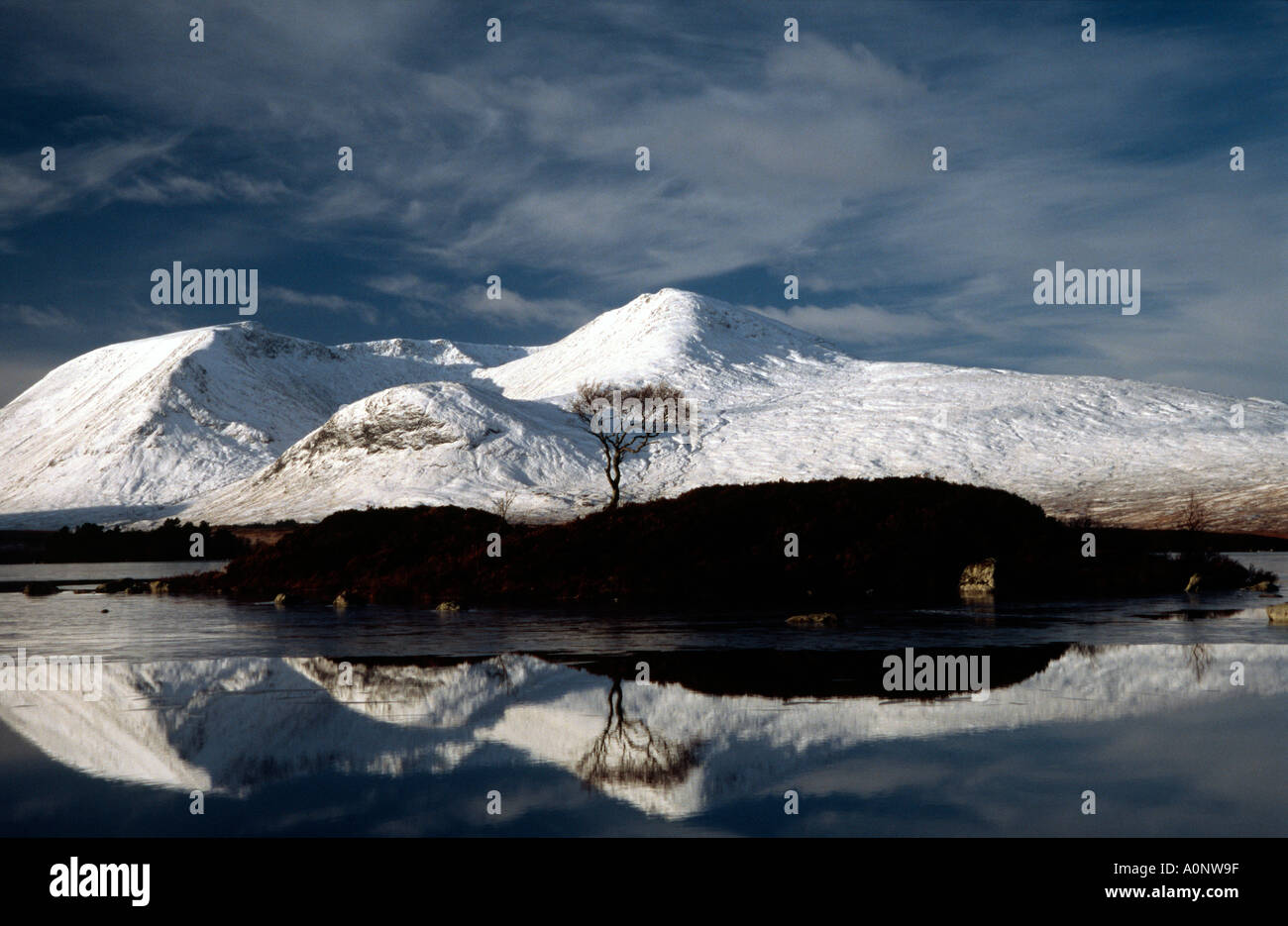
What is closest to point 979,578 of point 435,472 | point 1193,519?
point 1193,519

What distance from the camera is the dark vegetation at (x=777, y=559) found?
38.4 m

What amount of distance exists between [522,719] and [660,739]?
7.50ft

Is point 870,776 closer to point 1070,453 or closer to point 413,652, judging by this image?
point 413,652

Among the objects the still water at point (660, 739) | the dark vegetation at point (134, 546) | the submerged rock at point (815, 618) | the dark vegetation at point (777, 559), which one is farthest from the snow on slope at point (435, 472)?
the still water at point (660, 739)

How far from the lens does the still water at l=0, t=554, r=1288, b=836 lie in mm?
9891

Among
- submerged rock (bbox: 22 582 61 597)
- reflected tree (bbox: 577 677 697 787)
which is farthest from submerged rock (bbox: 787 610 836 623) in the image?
submerged rock (bbox: 22 582 61 597)

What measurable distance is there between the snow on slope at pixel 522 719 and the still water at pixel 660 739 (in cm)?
6

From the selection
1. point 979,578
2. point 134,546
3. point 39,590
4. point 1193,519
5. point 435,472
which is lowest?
point 39,590

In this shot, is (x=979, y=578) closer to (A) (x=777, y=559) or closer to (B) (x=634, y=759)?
(A) (x=777, y=559)

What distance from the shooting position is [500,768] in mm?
11680

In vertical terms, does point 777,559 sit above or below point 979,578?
above

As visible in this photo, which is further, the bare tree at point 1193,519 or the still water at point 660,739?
the bare tree at point 1193,519

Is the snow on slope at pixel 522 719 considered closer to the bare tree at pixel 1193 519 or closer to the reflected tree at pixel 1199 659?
the reflected tree at pixel 1199 659

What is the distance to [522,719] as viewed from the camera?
14398 millimetres
